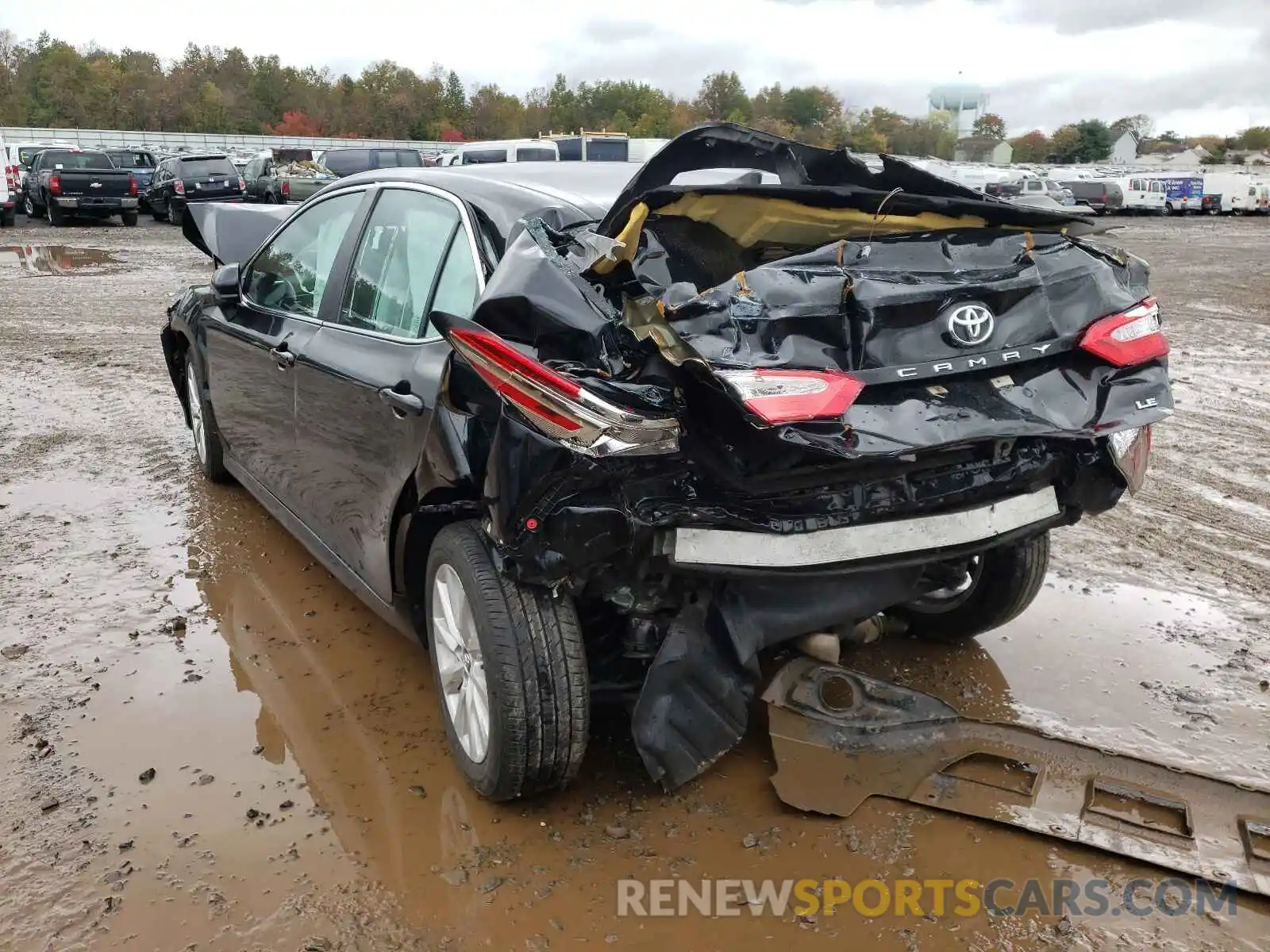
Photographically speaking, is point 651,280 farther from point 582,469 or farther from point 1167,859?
point 1167,859

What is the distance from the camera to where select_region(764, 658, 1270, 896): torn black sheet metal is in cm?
276

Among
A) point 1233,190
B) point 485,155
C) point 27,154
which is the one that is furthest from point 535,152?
point 1233,190

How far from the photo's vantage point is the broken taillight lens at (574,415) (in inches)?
93.5

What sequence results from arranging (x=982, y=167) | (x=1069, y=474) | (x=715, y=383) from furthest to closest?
(x=982, y=167)
(x=1069, y=474)
(x=715, y=383)

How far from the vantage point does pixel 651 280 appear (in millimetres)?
2746

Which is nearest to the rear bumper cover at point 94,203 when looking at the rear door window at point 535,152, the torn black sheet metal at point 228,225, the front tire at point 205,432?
the rear door window at point 535,152

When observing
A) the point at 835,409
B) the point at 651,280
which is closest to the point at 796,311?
the point at 835,409

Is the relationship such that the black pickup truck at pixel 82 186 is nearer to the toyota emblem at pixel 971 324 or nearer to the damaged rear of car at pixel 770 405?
the damaged rear of car at pixel 770 405

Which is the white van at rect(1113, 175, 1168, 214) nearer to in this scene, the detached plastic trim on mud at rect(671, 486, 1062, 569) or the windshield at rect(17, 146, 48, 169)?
the windshield at rect(17, 146, 48, 169)

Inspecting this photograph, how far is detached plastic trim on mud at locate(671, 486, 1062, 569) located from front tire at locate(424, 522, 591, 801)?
40cm

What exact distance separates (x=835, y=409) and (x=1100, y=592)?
105 inches

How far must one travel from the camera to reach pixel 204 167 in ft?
83.8

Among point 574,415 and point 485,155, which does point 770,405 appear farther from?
point 485,155

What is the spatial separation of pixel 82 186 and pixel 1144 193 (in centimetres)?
3735
